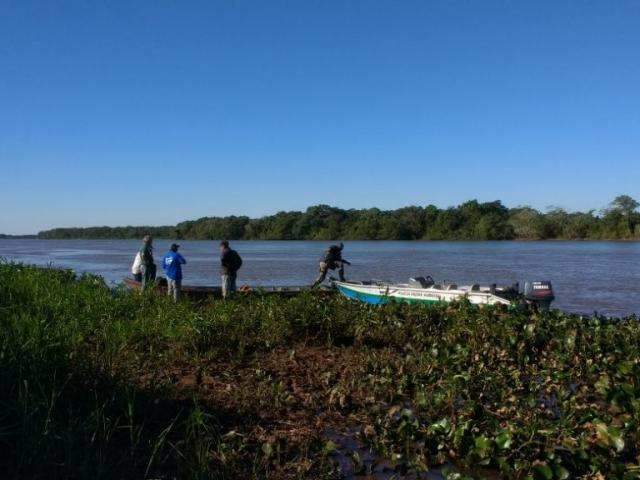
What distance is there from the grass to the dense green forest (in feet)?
331

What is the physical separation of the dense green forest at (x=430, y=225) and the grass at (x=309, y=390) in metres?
101

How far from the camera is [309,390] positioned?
6.91 meters

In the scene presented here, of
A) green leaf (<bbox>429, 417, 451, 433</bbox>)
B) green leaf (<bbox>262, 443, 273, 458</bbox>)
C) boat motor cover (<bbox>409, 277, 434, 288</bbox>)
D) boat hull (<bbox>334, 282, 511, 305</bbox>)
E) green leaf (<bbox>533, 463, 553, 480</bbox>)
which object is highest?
boat motor cover (<bbox>409, 277, 434, 288</bbox>)

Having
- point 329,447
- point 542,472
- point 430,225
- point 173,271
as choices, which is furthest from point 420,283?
point 430,225

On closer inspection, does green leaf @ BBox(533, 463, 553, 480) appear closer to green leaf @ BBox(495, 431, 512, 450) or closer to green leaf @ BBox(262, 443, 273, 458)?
green leaf @ BBox(495, 431, 512, 450)

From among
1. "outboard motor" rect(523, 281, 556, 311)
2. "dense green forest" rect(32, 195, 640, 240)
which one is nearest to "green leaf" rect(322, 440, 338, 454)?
"outboard motor" rect(523, 281, 556, 311)

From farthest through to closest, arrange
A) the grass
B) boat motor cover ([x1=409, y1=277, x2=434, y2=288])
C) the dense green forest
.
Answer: the dense green forest, boat motor cover ([x1=409, y1=277, x2=434, y2=288]), the grass

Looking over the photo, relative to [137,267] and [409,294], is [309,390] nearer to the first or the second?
[409,294]

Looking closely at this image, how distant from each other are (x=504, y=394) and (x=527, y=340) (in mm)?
2357

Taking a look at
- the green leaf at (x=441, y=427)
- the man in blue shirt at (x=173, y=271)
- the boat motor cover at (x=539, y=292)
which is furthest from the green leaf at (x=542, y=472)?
the man in blue shirt at (x=173, y=271)

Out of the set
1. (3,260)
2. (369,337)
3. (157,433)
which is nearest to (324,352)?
(369,337)

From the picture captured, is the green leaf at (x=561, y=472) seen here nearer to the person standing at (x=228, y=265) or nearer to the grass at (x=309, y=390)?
the grass at (x=309, y=390)

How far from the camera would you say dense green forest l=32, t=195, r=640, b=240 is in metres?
103

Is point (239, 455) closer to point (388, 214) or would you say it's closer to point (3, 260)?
point (3, 260)
